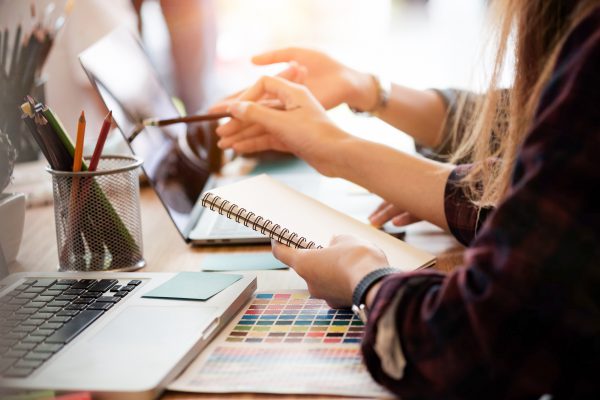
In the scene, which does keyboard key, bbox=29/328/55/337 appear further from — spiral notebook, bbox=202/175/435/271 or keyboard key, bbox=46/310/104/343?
spiral notebook, bbox=202/175/435/271

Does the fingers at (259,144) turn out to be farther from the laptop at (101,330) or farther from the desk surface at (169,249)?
the laptop at (101,330)

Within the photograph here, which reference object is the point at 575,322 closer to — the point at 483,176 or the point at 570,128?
the point at 570,128

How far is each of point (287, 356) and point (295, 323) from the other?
0.08 metres

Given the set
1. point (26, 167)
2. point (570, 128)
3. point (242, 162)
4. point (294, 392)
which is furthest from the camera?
point (242, 162)

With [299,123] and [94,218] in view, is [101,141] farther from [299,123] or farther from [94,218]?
[299,123]

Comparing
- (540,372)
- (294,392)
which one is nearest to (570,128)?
(540,372)

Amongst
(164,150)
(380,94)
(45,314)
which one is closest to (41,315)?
(45,314)

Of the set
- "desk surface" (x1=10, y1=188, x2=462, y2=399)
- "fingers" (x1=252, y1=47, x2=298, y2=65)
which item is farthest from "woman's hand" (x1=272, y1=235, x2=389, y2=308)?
"fingers" (x1=252, y1=47, x2=298, y2=65)

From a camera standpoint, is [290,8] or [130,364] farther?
[290,8]

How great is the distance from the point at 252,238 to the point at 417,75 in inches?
65.2

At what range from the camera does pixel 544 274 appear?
542 millimetres

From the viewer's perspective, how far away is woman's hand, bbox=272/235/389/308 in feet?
2.45

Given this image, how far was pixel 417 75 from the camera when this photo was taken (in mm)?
2600

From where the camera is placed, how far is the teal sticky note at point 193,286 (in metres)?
0.82
